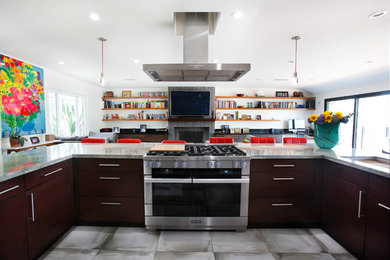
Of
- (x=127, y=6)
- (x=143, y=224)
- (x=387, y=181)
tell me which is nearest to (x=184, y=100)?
(x=127, y=6)

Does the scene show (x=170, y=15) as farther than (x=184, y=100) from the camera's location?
No

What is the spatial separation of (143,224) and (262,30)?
2.79m

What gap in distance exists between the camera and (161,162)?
1.76 metres

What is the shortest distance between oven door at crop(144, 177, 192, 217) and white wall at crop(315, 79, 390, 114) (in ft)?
17.5

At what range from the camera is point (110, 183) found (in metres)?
1.89

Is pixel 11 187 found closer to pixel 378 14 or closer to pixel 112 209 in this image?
pixel 112 209

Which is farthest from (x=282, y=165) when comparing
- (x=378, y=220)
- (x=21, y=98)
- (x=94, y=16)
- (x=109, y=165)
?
(x=21, y=98)

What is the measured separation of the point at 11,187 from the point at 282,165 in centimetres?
227

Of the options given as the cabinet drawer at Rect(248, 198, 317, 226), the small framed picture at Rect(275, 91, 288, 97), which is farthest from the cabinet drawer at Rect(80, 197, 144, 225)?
the small framed picture at Rect(275, 91, 288, 97)

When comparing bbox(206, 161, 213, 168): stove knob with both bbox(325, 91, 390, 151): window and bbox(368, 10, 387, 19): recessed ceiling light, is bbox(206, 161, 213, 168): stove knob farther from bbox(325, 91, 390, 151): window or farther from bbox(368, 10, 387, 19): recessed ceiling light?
bbox(325, 91, 390, 151): window

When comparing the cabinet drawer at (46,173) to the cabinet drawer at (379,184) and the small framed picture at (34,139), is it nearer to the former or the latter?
the cabinet drawer at (379,184)

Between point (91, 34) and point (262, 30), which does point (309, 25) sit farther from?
point (91, 34)

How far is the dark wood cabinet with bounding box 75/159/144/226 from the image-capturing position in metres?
1.87

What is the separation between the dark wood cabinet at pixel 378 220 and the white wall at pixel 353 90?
4.40m
